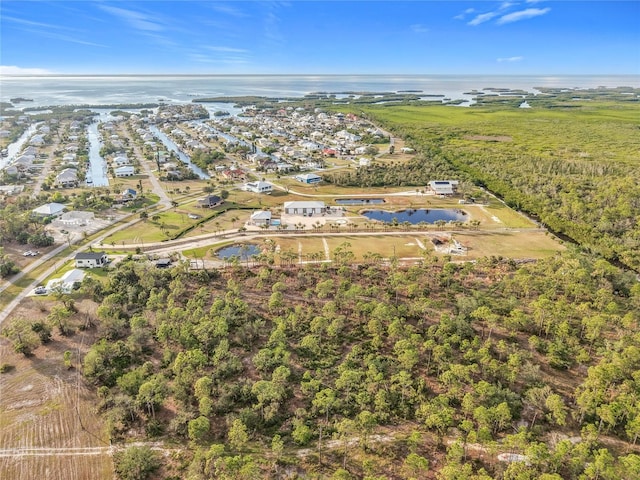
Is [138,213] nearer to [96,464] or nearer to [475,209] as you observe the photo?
[96,464]

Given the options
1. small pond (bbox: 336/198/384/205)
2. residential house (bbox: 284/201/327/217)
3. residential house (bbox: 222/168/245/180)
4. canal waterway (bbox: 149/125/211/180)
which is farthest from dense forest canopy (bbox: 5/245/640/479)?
canal waterway (bbox: 149/125/211/180)

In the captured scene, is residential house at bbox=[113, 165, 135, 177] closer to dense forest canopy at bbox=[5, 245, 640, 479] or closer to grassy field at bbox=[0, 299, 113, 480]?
dense forest canopy at bbox=[5, 245, 640, 479]

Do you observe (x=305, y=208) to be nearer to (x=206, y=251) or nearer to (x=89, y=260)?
(x=206, y=251)

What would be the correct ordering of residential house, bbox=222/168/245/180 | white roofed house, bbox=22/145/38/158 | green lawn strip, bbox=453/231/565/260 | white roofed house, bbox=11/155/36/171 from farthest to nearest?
white roofed house, bbox=22/145/38/158, white roofed house, bbox=11/155/36/171, residential house, bbox=222/168/245/180, green lawn strip, bbox=453/231/565/260

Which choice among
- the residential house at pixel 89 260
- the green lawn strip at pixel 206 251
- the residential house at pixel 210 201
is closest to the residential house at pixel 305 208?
the residential house at pixel 210 201

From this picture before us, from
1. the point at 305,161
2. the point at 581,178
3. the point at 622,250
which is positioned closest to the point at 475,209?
the point at 622,250

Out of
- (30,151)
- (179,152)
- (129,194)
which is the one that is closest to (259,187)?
(129,194)

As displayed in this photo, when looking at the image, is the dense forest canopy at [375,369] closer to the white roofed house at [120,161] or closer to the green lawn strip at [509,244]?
the green lawn strip at [509,244]
